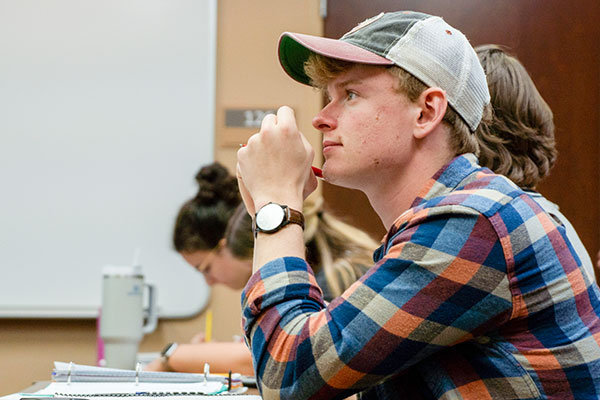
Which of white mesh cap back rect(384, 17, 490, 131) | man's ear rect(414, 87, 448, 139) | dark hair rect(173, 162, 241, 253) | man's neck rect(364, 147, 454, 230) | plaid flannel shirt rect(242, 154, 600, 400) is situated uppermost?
white mesh cap back rect(384, 17, 490, 131)

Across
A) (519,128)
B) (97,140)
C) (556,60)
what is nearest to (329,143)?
(519,128)

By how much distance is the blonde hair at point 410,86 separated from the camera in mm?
875

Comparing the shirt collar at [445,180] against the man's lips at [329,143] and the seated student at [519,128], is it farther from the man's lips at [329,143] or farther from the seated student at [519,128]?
the seated student at [519,128]

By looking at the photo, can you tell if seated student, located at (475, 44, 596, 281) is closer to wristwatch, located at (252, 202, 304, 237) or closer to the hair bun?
wristwatch, located at (252, 202, 304, 237)

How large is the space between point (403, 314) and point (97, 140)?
7.45 feet

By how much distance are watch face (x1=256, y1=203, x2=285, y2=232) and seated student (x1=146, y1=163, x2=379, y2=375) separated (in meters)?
0.50

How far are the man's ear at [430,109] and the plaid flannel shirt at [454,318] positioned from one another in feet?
0.43

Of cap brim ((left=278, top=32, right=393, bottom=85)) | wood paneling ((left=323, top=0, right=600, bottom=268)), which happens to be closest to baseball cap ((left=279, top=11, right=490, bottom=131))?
cap brim ((left=278, top=32, right=393, bottom=85))

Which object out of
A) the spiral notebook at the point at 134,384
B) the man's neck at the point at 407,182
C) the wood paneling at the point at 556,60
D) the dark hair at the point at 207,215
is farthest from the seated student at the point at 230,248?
the wood paneling at the point at 556,60

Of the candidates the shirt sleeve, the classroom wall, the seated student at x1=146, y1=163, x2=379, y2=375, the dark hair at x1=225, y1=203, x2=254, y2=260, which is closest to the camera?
the shirt sleeve

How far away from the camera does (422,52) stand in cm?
87

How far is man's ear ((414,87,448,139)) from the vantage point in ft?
2.87

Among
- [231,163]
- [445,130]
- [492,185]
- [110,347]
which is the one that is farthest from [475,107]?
[231,163]

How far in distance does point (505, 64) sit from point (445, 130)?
70cm
